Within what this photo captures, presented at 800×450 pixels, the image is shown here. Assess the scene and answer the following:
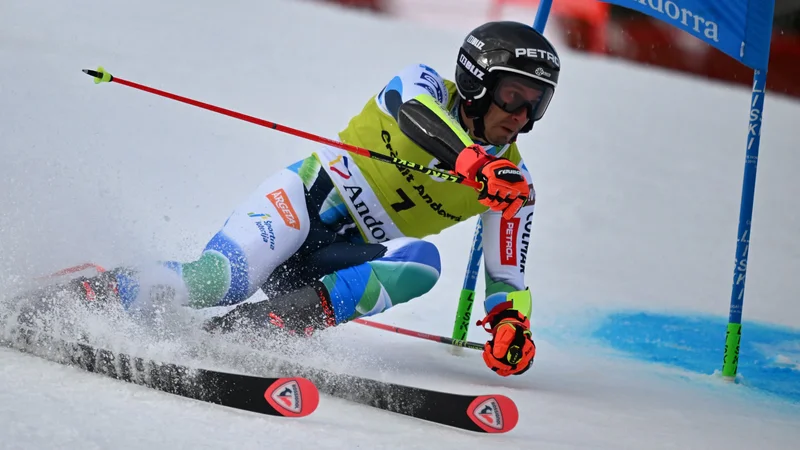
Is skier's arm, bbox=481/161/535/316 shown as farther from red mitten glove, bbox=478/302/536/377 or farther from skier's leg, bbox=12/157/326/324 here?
skier's leg, bbox=12/157/326/324

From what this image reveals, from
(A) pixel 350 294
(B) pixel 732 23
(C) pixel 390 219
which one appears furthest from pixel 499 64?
(B) pixel 732 23

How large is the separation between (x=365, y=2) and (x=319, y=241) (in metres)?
8.53

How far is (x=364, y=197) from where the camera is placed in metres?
3.55

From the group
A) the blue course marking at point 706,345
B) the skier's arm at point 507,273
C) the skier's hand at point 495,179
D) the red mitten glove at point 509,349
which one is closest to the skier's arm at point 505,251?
the skier's arm at point 507,273

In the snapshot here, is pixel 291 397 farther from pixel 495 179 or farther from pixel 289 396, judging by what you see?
pixel 495 179

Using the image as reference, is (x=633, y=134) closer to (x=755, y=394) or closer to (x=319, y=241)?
(x=755, y=394)

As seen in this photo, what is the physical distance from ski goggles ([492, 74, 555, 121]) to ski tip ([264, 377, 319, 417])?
131cm

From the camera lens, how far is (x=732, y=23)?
12.9 feet

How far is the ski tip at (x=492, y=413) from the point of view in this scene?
265 centimetres

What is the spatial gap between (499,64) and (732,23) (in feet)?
4.12

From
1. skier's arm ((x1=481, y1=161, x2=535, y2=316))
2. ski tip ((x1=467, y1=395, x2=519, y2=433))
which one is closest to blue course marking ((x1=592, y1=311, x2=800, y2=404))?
skier's arm ((x1=481, y1=161, x2=535, y2=316))

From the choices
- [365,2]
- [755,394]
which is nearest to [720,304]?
[755,394]

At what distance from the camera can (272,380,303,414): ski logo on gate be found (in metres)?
2.49

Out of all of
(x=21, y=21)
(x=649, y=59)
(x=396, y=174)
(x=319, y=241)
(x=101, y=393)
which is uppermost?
(x=649, y=59)
